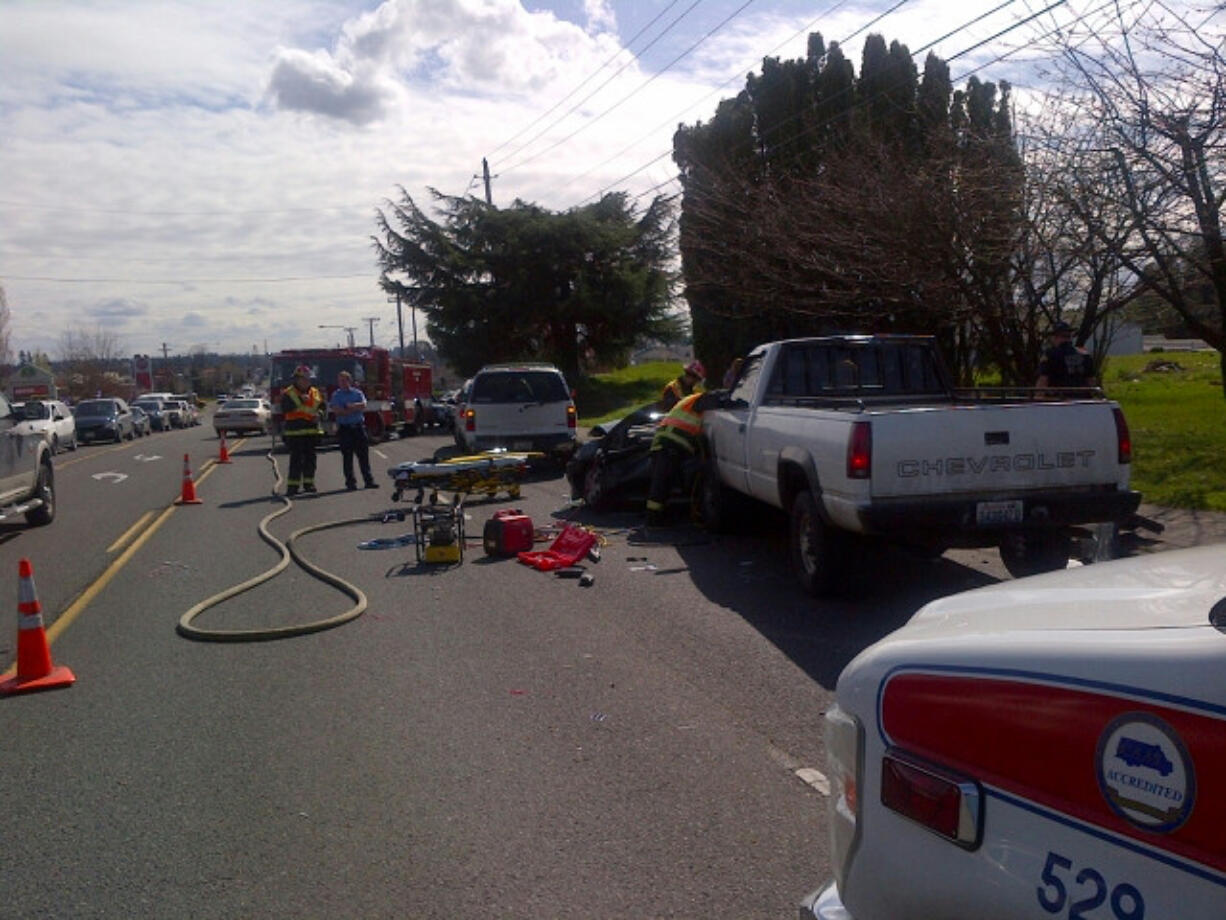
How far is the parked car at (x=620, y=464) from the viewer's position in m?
14.0

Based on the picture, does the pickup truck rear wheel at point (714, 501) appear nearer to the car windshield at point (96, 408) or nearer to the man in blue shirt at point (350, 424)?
the man in blue shirt at point (350, 424)

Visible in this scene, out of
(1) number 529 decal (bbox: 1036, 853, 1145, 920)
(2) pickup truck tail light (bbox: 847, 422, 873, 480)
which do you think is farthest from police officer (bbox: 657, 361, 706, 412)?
(1) number 529 decal (bbox: 1036, 853, 1145, 920)

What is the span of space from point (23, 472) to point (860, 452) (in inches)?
424

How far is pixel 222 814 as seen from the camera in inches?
199

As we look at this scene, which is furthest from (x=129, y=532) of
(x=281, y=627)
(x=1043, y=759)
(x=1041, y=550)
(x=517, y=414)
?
(x=1043, y=759)

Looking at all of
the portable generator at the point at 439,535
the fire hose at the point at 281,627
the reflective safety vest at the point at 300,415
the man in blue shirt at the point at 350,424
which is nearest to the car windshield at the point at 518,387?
the man in blue shirt at the point at 350,424

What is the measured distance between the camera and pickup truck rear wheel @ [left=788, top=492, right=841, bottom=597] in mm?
8594

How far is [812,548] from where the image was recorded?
8.81 metres

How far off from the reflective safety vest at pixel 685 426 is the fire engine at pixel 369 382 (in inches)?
576

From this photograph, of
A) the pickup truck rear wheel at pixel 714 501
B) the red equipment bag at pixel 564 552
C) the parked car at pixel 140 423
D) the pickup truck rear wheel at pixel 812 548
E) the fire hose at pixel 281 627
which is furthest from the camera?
the parked car at pixel 140 423

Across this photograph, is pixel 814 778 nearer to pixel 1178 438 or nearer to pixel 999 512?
pixel 999 512

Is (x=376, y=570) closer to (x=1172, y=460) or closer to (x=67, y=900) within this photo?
(x=67, y=900)

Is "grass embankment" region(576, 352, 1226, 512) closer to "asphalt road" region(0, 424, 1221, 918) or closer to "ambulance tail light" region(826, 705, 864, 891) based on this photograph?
"asphalt road" region(0, 424, 1221, 918)

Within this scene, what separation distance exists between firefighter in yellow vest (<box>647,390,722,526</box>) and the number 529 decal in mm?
9697
